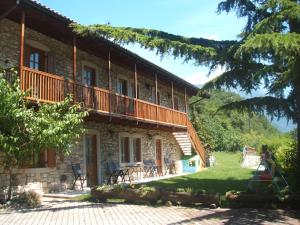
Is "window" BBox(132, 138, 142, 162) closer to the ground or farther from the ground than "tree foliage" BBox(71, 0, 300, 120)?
closer to the ground

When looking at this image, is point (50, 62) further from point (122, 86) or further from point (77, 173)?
point (122, 86)

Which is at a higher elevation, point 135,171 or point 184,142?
point 184,142

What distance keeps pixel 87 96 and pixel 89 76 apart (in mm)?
3285

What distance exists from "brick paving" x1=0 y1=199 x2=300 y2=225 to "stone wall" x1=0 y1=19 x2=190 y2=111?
5024 millimetres

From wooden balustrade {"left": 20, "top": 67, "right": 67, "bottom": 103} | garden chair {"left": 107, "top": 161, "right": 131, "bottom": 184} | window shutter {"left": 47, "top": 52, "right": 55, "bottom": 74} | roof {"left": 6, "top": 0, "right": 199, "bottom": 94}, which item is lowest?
garden chair {"left": 107, "top": 161, "right": 131, "bottom": 184}

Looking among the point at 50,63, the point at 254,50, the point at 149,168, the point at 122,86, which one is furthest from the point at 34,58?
the point at 149,168

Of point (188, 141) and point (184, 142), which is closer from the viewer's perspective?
point (188, 141)

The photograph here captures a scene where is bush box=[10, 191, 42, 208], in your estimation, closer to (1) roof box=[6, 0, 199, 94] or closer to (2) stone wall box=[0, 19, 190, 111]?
(2) stone wall box=[0, 19, 190, 111]

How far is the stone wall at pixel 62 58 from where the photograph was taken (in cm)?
1218

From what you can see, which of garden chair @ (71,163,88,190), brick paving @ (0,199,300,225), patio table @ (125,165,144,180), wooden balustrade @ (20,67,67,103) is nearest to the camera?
Result: brick paving @ (0,199,300,225)

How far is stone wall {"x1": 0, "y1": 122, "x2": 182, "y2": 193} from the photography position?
12.2 meters

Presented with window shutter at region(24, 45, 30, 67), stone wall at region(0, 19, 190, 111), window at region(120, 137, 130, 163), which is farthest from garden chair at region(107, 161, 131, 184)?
window shutter at region(24, 45, 30, 67)

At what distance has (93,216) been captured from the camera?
29.0ft

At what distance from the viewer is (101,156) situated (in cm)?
1630
